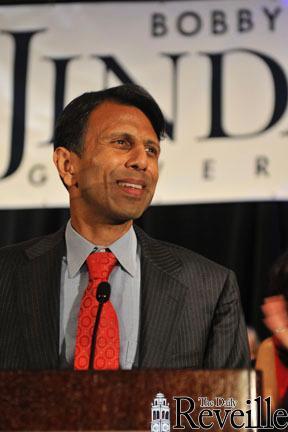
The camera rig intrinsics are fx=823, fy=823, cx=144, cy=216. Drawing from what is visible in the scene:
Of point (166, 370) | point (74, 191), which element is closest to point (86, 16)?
point (74, 191)

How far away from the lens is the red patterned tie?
1446mm

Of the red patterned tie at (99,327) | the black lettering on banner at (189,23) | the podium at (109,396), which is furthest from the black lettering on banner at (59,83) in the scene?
the podium at (109,396)

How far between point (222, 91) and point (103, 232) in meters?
1.35

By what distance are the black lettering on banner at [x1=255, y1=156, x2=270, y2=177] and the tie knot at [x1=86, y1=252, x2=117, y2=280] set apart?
131 cm

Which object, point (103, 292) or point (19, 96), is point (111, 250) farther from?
point (19, 96)

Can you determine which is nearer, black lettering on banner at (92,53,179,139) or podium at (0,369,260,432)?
podium at (0,369,260,432)

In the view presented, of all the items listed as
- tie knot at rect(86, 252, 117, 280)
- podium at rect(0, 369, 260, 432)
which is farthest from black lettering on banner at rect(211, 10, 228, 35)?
podium at rect(0, 369, 260, 432)

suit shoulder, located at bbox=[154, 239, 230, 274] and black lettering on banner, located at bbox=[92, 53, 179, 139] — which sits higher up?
black lettering on banner, located at bbox=[92, 53, 179, 139]

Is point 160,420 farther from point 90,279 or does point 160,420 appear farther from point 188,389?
point 90,279

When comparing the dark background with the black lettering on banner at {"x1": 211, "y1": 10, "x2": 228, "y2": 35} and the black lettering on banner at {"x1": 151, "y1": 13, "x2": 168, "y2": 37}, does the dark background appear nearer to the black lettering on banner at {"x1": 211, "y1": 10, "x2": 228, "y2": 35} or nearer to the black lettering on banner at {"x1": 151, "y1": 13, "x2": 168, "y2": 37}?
the black lettering on banner at {"x1": 151, "y1": 13, "x2": 168, "y2": 37}

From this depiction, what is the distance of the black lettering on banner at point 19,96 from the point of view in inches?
114

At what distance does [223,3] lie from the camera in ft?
9.59

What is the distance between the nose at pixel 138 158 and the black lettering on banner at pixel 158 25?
134 centimetres

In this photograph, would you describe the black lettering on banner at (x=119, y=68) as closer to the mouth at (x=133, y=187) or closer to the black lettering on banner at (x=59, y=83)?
the black lettering on banner at (x=59, y=83)
